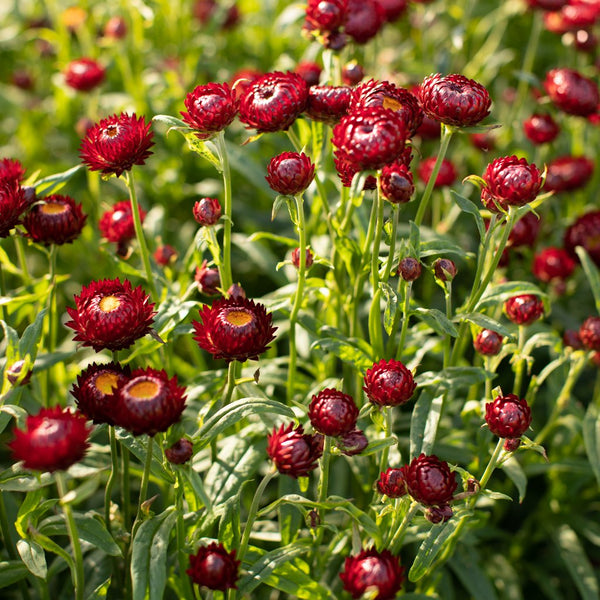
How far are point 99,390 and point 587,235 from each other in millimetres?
1920

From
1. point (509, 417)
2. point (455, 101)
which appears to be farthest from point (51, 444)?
point (455, 101)

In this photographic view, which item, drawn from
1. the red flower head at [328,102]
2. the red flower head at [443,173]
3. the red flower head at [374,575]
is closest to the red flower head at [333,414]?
the red flower head at [374,575]

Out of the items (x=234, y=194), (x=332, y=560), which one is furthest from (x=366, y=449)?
(x=234, y=194)

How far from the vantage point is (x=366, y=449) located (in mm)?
1756

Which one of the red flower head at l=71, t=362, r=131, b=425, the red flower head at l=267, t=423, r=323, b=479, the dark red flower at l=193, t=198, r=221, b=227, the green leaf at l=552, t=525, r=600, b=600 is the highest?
the dark red flower at l=193, t=198, r=221, b=227

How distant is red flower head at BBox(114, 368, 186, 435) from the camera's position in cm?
147

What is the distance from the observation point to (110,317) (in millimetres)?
1657

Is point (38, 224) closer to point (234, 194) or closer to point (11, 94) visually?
point (234, 194)

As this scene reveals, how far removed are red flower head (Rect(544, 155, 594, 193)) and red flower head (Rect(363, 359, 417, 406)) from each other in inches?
65.3

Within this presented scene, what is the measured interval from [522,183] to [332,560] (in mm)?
1217

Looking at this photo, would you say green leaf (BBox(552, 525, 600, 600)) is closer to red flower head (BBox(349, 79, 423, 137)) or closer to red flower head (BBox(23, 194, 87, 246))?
red flower head (BBox(349, 79, 423, 137))

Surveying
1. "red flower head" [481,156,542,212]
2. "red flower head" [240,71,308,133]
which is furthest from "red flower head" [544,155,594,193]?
"red flower head" [240,71,308,133]

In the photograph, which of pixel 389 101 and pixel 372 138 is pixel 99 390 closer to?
pixel 372 138

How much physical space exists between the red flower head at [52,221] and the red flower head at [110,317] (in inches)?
14.5
